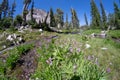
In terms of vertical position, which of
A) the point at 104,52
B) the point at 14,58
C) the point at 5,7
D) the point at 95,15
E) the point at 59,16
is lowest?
the point at 104,52

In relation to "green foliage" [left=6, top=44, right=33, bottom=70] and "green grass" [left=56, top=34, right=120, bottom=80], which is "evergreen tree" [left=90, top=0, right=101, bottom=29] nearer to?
"green grass" [left=56, top=34, right=120, bottom=80]

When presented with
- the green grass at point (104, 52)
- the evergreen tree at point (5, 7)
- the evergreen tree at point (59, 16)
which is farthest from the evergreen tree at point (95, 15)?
the green grass at point (104, 52)

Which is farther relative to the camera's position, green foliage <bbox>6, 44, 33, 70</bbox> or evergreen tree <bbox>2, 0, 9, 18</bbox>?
evergreen tree <bbox>2, 0, 9, 18</bbox>

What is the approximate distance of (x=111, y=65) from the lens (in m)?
12.3

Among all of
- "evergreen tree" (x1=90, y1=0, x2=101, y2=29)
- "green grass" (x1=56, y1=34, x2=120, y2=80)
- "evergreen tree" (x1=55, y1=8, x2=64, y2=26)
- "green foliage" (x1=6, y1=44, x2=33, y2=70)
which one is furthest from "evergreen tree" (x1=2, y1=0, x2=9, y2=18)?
"green foliage" (x1=6, y1=44, x2=33, y2=70)

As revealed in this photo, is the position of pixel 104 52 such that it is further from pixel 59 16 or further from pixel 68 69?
pixel 59 16

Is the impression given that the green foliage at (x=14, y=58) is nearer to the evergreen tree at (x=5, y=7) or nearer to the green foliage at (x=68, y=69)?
the green foliage at (x=68, y=69)

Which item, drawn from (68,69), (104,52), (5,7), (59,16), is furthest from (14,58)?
(59,16)

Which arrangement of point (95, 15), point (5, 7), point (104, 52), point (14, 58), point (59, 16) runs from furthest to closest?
point (59, 16) < point (95, 15) < point (5, 7) < point (104, 52) < point (14, 58)

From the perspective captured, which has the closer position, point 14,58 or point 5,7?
point 14,58

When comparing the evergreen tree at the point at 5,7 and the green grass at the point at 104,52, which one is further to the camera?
the evergreen tree at the point at 5,7

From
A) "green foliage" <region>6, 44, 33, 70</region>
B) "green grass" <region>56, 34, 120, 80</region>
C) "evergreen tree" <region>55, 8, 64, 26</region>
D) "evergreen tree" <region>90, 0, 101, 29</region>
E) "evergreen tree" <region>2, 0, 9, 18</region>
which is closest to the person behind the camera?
"green grass" <region>56, 34, 120, 80</region>

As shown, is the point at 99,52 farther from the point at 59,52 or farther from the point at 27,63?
the point at 59,52

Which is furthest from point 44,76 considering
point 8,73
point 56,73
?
point 8,73
